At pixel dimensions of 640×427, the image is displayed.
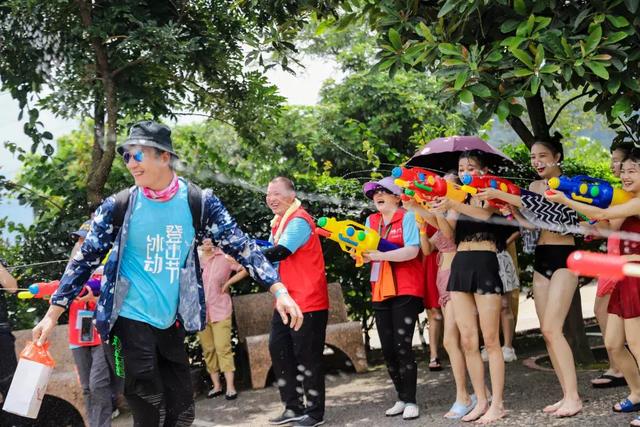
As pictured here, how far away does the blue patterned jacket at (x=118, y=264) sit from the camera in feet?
A: 14.3

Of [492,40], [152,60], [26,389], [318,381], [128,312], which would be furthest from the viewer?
[152,60]

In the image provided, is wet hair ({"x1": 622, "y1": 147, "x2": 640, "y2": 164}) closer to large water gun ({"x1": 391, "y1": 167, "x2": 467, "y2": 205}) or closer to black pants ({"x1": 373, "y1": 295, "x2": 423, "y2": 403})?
large water gun ({"x1": 391, "y1": 167, "x2": 467, "y2": 205})

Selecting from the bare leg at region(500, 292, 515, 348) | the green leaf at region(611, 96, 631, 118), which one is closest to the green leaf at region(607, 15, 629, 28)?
the green leaf at region(611, 96, 631, 118)

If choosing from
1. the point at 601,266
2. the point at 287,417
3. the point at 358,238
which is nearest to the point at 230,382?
the point at 287,417

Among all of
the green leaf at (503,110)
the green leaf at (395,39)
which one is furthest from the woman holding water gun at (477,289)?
the green leaf at (395,39)

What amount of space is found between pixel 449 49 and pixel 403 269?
1762mm

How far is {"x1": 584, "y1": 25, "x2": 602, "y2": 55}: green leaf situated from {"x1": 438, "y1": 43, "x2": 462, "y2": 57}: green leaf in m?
0.82

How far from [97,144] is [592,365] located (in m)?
5.41

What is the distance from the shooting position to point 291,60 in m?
8.79

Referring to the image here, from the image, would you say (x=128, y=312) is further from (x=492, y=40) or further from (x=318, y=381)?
(x=492, y=40)

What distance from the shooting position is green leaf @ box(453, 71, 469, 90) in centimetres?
552

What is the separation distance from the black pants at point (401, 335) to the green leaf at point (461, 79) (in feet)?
5.85

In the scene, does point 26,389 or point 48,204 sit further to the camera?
point 48,204

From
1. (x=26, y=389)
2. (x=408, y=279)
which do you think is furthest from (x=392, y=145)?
(x=26, y=389)
